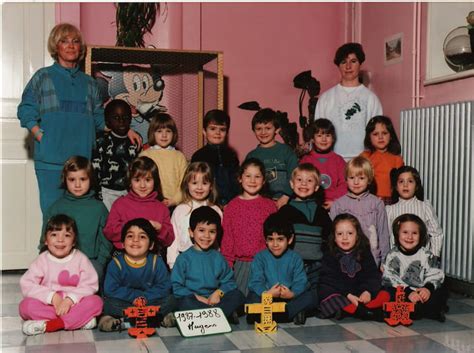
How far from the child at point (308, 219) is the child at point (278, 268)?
0.16 m

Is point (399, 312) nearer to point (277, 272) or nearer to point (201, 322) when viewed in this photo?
point (277, 272)

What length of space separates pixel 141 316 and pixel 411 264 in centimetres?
164

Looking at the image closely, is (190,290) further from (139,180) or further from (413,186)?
(413,186)

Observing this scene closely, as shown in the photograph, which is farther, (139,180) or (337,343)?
(139,180)

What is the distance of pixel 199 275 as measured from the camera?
11.9 ft

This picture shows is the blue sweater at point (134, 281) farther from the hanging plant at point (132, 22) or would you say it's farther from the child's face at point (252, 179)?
the hanging plant at point (132, 22)

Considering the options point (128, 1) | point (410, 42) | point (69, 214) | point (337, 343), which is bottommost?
point (337, 343)

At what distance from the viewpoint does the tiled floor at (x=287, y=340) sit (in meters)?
3.02

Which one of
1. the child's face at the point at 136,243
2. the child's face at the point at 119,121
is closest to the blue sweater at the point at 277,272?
the child's face at the point at 136,243

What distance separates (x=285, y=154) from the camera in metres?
4.49

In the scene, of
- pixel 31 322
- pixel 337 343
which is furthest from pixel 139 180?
pixel 337 343

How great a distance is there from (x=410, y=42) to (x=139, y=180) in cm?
250

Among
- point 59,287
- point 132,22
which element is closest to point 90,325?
point 59,287

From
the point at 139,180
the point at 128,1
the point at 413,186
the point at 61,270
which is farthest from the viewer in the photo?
the point at 128,1
